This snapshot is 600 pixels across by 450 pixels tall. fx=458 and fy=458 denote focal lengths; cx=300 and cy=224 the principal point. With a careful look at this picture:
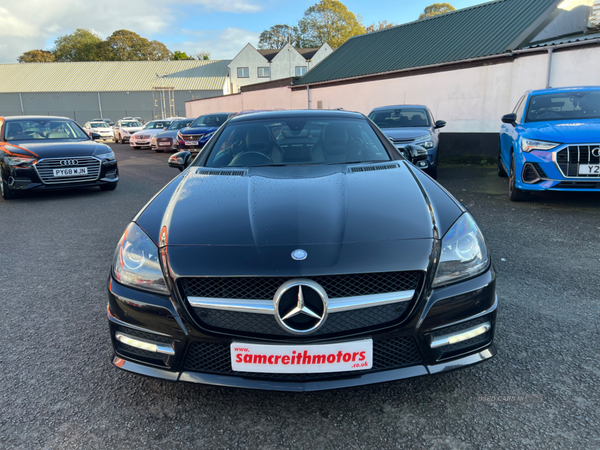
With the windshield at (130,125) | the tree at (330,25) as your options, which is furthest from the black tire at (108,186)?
the tree at (330,25)

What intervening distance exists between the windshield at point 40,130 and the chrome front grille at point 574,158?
27.4 ft

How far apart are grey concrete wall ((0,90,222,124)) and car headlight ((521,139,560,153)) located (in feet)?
171

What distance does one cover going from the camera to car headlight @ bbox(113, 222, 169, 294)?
6.59 feet

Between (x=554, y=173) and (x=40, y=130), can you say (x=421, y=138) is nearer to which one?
(x=554, y=173)

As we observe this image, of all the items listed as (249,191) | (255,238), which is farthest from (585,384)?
A: (249,191)

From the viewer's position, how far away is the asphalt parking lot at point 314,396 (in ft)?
6.31

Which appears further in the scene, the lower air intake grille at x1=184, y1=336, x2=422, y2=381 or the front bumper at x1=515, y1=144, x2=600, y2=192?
the front bumper at x1=515, y1=144, x2=600, y2=192

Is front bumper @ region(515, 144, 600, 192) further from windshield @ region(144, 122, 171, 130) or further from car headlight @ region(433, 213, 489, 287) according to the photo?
windshield @ region(144, 122, 171, 130)

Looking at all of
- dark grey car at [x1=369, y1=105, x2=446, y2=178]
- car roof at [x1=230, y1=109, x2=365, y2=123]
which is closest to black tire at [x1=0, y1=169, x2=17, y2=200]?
car roof at [x1=230, y1=109, x2=365, y2=123]

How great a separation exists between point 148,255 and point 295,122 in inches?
80.4

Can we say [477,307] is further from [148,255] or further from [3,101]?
[3,101]

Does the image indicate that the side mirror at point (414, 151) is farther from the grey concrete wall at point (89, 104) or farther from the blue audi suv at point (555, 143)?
the grey concrete wall at point (89, 104)

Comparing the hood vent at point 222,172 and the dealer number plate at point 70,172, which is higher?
the hood vent at point 222,172

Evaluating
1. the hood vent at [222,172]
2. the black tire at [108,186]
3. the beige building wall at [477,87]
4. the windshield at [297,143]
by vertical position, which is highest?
the beige building wall at [477,87]
